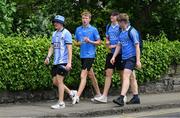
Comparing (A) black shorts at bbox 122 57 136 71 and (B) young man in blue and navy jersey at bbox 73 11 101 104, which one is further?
(B) young man in blue and navy jersey at bbox 73 11 101 104

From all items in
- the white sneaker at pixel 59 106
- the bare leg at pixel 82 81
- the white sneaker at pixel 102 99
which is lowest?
the white sneaker at pixel 59 106

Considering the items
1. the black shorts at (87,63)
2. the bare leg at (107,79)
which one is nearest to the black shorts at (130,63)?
the bare leg at (107,79)

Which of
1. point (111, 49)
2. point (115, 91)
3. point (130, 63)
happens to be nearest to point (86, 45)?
point (111, 49)

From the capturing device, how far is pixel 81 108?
10867 mm

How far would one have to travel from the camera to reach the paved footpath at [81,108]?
33.2ft

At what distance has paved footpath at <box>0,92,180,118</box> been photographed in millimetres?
10133

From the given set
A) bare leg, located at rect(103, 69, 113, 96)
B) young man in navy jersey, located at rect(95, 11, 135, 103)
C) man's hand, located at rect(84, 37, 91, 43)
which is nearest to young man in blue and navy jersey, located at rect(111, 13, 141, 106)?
young man in navy jersey, located at rect(95, 11, 135, 103)

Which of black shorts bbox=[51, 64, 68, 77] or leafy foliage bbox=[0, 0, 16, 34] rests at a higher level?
leafy foliage bbox=[0, 0, 16, 34]

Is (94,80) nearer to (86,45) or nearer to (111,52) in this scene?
(111,52)

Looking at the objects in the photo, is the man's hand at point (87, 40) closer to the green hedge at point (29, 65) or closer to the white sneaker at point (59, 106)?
the green hedge at point (29, 65)

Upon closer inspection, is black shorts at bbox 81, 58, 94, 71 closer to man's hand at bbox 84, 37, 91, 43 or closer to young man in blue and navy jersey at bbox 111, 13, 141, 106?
man's hand at bbox 84, 37, 91, 43

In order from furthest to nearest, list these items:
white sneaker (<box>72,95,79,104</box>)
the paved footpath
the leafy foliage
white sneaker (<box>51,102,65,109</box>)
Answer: the leafy foliage
white sneaker (<box>72,95,79,104</box>)
white sneaker (<box>51,102,65,109</box>)
the paved footpath

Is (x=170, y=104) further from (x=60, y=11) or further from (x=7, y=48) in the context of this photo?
(x=60, y=11)

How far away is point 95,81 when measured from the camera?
11883mm
